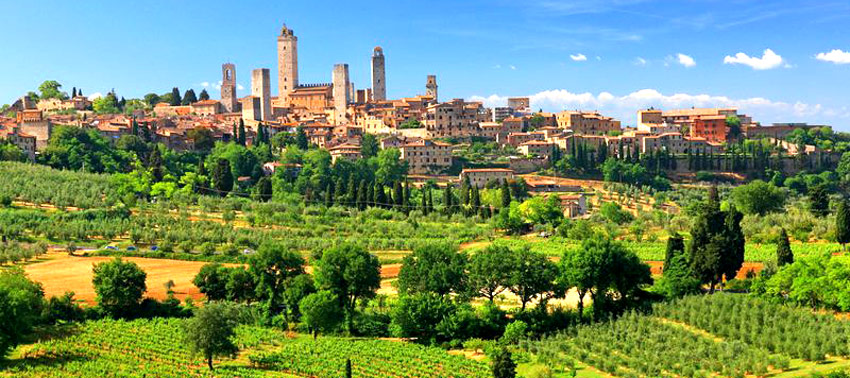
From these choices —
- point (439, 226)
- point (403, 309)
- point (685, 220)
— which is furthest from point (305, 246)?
point (685, 220)

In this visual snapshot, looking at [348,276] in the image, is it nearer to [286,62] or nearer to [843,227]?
[843,227]

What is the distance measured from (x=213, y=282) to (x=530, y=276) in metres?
12.3

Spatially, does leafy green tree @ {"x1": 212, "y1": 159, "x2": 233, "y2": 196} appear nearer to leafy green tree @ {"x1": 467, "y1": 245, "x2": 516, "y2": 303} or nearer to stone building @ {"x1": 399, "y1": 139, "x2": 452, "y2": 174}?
stone building @ {"x1": 399, "y1": 139, "x2": 452, "y2": 174}

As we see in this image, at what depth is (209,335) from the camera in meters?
29.0

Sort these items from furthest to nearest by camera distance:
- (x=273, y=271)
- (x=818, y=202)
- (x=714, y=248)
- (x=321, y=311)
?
(x=818, y=202), (x=273, y=271), (x=714, y=248), (x=321, y=311)

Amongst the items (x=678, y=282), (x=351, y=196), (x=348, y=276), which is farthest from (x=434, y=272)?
(x=351, y=196)

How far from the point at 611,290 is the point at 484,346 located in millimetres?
7772

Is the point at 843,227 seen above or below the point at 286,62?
below

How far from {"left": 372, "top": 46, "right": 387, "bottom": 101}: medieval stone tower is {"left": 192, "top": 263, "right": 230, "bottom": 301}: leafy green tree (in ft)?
260

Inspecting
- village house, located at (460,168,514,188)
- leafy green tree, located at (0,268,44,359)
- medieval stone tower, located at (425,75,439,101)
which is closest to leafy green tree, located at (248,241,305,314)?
leafy green tree, located at (0,268,44,359)

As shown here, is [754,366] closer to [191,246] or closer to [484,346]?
[484,346]

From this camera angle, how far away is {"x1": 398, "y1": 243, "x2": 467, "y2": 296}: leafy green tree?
3459 centimetres

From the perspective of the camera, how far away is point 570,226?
2148 inches

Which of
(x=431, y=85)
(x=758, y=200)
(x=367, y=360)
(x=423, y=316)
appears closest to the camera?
(x=367, y=360)
